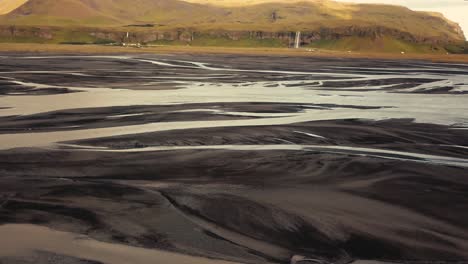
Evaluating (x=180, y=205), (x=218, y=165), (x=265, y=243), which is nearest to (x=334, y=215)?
(x=265, y=243)

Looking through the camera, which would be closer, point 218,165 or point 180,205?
point 180,205

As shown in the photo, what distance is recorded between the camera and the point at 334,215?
12.5 m

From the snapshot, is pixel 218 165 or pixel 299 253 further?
pixel 218 165

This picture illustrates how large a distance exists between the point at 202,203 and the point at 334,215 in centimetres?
295

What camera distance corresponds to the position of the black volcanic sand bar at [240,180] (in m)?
10.8

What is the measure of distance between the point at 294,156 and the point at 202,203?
6.16 m

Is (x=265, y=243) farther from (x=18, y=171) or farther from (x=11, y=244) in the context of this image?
(x=18, y=171)

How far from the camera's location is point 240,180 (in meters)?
15.5

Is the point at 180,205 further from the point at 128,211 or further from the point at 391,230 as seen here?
the point at 391,230

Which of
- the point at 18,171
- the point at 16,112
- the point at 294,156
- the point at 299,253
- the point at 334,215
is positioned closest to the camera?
the point at 299,253

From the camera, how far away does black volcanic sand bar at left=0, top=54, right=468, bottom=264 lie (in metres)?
10.8

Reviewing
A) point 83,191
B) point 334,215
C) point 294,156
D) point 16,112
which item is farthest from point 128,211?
point 16,112

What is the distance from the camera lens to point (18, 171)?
16.1 metres

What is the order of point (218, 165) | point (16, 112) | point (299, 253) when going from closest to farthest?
point (299, 253) < point (218, 165) < point (16, 112)
